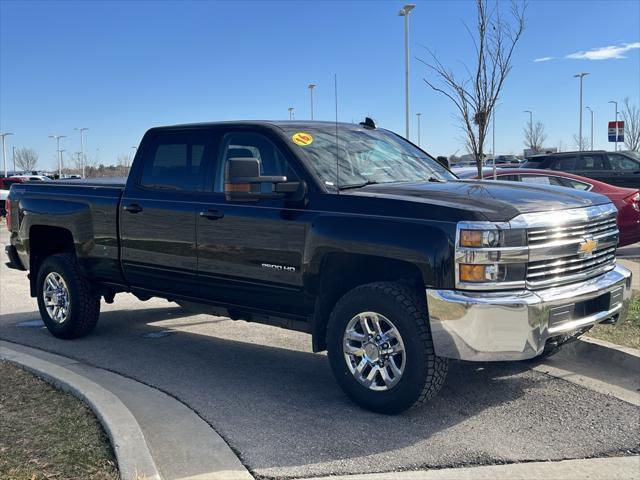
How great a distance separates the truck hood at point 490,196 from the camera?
4.28 meters

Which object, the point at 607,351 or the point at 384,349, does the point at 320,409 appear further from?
the point at 607,351

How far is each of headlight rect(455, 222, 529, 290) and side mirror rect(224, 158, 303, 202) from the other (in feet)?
4.43

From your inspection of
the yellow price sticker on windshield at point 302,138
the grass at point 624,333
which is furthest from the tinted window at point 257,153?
the grass at point 624,333

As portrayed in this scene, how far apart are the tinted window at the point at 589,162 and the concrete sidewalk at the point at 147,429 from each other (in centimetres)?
1449

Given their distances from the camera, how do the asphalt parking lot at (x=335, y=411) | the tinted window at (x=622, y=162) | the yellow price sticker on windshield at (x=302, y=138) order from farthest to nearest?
the tinted window at (x=622, y=162), the yellow price sticker on windshield at (x=302, y=138), the asphalt parking lot at (x=335, y=411)

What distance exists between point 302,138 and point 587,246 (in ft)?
→ 7.27

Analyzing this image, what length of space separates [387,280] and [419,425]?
998 mm

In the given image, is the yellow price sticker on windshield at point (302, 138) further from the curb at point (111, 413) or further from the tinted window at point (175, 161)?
the curb at point (111, 413)

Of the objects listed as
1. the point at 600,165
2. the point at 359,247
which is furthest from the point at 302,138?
Answer: the point at 600,165

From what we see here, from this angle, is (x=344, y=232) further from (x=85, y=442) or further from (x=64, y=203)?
(x=64, y=203)

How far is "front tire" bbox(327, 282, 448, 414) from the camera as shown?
174 inches

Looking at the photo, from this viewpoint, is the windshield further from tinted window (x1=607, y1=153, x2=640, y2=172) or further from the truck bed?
tinted window (x1=607, y1=153, x2=640, y2=172)

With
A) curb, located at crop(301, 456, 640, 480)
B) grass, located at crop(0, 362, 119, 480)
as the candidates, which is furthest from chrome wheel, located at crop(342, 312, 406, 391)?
grass, located at crop(0, 362, 119, 480)

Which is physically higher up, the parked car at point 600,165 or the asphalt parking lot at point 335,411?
the parked car at point 600,165
